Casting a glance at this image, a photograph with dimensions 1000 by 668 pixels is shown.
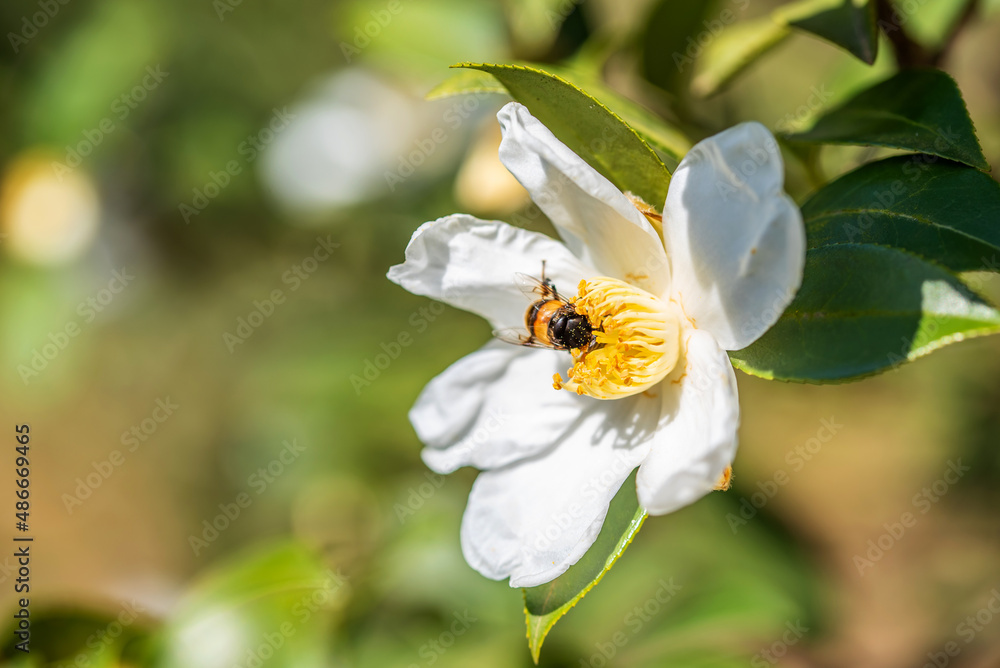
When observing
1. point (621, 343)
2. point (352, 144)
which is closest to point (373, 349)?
point (352, 144)

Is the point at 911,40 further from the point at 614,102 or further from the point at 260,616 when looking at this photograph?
the point at 260,616

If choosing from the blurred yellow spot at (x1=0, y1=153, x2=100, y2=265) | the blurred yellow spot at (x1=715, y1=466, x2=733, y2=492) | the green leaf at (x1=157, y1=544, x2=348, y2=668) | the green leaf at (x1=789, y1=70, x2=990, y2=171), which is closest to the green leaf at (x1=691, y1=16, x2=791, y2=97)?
the green leaf at (x1=789, y1=70, x2=990, y2=171)

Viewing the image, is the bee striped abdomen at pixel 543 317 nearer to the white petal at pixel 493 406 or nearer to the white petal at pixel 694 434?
the white petal at pixel 493 406

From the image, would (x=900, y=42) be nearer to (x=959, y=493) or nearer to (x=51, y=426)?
(x=959, y=493)

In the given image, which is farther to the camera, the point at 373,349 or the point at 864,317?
the point at 373,349

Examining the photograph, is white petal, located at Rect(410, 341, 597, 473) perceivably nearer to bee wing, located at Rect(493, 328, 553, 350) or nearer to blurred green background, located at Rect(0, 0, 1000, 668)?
bee wing, located at Rect(493, 328, 553, 350)

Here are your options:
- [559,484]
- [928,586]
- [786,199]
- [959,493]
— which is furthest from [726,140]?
[928,586]
